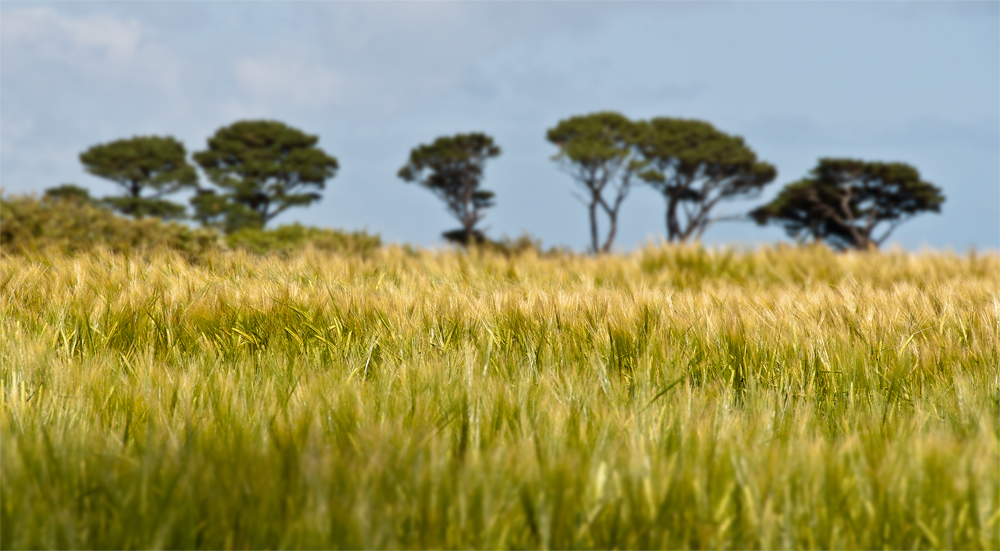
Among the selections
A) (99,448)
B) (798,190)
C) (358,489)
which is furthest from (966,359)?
(798,190)

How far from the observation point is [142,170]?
38.7 meters

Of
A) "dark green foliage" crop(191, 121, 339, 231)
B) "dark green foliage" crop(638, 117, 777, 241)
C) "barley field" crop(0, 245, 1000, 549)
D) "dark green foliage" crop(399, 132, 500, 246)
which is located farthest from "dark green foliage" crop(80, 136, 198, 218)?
"barley field" crop(0, 245, 1000, 549)

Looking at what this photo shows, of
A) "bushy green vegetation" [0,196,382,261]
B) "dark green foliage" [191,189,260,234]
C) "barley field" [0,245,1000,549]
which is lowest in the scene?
"barley field" [0,245,1000,549]

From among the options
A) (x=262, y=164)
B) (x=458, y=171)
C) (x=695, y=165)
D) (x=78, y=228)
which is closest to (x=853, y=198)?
(x=695, y=165)

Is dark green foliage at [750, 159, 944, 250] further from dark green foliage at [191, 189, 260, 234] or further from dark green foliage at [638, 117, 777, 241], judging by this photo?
dark green foliage at [191, 189, 260, 234]

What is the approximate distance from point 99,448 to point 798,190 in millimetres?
39202

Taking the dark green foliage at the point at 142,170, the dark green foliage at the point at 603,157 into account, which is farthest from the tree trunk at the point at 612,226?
the dark green foliage at the point at 142,170

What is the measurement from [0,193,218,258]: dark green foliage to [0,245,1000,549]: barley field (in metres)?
5.70

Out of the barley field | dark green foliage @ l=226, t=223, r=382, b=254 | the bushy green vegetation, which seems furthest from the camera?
dark green foliage @ l=226, t=223, r=382, b=254

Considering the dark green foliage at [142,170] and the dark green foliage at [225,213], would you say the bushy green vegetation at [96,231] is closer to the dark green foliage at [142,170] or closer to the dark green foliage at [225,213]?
the dark green foliage at [225,213]

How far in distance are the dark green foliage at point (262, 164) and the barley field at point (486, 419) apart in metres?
36.7

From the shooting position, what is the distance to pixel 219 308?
295 centimetres

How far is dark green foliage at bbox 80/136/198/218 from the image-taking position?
37312 mm

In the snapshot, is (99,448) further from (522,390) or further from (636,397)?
(636,397)
